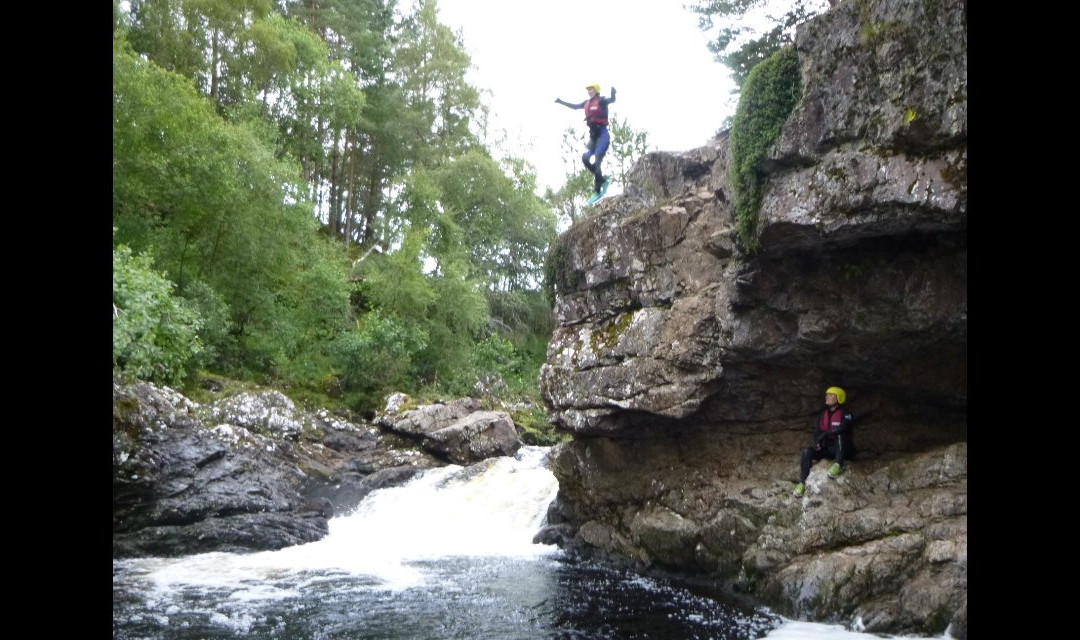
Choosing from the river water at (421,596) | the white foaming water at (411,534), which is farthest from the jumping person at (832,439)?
the white foaming water at (411,534)

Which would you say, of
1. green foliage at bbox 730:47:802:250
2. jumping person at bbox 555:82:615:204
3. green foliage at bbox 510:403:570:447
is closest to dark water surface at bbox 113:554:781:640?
green foliage at bbox 730:47:802:250

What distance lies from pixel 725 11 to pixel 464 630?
1572 cm

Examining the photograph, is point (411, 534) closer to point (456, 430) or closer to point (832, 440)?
point (456, 430)

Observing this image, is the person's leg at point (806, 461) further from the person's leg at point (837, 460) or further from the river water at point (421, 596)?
the river water at point (421, 596)

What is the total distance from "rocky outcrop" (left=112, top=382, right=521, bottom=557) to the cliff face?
6.05 meters

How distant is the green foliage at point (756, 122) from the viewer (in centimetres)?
1062

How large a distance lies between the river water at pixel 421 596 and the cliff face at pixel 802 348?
93cm

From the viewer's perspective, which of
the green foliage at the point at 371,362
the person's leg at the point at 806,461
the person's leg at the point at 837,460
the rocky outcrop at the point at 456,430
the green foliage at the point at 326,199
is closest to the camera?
the person's leg at the point at 837,460

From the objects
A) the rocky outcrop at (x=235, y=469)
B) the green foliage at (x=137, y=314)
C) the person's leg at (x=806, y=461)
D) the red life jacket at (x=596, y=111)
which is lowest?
the rocky outcrop at (x=235, y=469)

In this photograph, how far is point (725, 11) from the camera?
60.7ft

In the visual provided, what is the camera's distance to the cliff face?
29.7 ft

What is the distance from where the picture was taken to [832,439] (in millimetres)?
11773

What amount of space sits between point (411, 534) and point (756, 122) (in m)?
11.5
